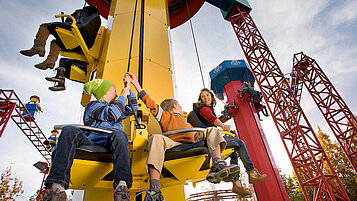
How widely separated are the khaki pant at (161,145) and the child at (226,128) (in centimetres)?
41

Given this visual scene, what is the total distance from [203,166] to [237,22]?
1120 cm

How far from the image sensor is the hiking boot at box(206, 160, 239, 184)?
152 centimetres

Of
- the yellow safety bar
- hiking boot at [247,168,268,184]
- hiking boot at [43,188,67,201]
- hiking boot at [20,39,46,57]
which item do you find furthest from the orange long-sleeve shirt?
hiking boot at [20,39,46,57]

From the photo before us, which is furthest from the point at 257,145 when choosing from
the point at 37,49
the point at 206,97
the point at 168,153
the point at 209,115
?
the point at 37,49

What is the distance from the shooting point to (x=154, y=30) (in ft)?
12.4

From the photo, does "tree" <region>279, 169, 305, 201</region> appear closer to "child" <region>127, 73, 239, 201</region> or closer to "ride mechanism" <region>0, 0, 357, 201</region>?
"ride mechanism" <region>0, 0, 357, 201</region>

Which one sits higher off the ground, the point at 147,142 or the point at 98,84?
the point at 98,84

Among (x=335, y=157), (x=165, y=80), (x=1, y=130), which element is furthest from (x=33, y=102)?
(x=335, y=157)

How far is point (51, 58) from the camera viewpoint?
11.4 feet

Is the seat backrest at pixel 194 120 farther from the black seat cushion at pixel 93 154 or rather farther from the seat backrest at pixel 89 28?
the seat backrest at pixel 89 28

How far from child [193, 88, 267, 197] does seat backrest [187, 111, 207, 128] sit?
80 millimetres

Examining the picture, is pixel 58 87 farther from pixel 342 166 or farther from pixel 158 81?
pixel 342 166

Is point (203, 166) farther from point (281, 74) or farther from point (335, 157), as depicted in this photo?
point (335, 157)

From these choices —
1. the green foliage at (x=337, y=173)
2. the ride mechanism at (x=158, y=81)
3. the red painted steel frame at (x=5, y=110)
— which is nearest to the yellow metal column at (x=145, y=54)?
the ride mechanism at (x=158, y=81)
